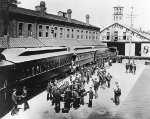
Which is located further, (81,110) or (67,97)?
(81,110)

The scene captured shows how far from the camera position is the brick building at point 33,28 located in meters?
19.4

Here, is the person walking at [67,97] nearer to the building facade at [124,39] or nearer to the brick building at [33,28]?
the brick building at [33,28]

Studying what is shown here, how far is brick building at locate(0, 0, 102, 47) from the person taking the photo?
19.4m

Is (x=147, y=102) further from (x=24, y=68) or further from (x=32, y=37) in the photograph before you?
(x=32, y=37)

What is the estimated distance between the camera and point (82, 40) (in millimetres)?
46625

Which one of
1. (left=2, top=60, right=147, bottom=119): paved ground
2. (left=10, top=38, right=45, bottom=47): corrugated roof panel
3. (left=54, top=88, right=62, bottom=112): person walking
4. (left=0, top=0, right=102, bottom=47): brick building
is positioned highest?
(left=0, top=0, right=102, bottom=47): brick building

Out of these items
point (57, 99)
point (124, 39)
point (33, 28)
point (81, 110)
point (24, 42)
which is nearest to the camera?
point (57, 99)

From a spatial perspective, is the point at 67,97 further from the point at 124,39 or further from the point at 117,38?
the point at 117,38

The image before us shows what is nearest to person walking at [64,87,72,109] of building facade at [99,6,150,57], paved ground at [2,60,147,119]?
paved ground at [2,60,147,119]

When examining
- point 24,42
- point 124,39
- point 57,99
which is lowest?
point 57,99

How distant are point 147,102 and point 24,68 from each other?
8.45 meters

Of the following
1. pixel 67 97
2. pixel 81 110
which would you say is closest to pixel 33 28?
pixel 67 97

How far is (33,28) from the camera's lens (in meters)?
28.3

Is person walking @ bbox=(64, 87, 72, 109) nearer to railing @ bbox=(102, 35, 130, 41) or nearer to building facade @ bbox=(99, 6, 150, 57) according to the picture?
building facade @ bbox=(99, 6, 150, 57)
